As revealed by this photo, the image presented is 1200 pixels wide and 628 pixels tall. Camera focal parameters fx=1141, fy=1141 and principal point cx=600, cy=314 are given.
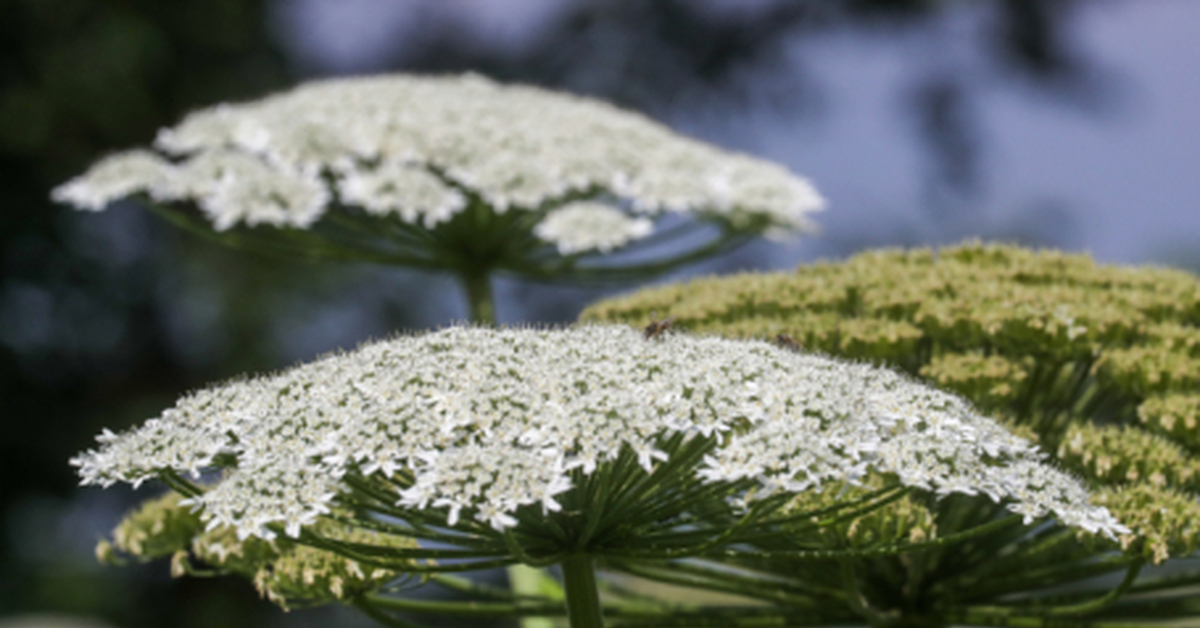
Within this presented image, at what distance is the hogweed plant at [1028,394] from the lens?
172 inches

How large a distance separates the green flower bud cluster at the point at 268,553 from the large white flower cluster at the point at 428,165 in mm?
2412

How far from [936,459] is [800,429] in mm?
466

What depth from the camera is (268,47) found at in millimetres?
21734

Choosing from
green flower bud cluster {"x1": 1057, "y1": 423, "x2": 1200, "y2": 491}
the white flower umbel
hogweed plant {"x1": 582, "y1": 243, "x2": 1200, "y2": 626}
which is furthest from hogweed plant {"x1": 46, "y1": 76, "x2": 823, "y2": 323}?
green flower bud cluster {"x1": 1057, "y1": 423, "x2": 1200, "y2": 491}

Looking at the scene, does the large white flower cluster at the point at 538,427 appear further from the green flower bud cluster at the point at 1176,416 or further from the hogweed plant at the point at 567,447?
the green flower bud cluster at the point at 1176,416

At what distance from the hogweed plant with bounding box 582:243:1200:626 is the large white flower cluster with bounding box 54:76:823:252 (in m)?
2.06

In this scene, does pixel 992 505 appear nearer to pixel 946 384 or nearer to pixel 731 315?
pixel 946 384

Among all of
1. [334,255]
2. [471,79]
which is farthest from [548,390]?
[471,79]

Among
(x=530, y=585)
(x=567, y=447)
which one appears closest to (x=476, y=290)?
(x=530, y=585)

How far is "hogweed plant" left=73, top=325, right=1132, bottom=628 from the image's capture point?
2.98 metres

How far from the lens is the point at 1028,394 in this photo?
A: 16.4 ft

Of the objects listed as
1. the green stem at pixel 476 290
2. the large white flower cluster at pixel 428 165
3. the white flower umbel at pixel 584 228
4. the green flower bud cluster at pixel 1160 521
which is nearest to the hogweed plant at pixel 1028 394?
the green flower bud cluster at pixel 1160 521

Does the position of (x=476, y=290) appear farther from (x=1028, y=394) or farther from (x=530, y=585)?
(x=1028, y=394)

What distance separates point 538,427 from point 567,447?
15 centimetres
